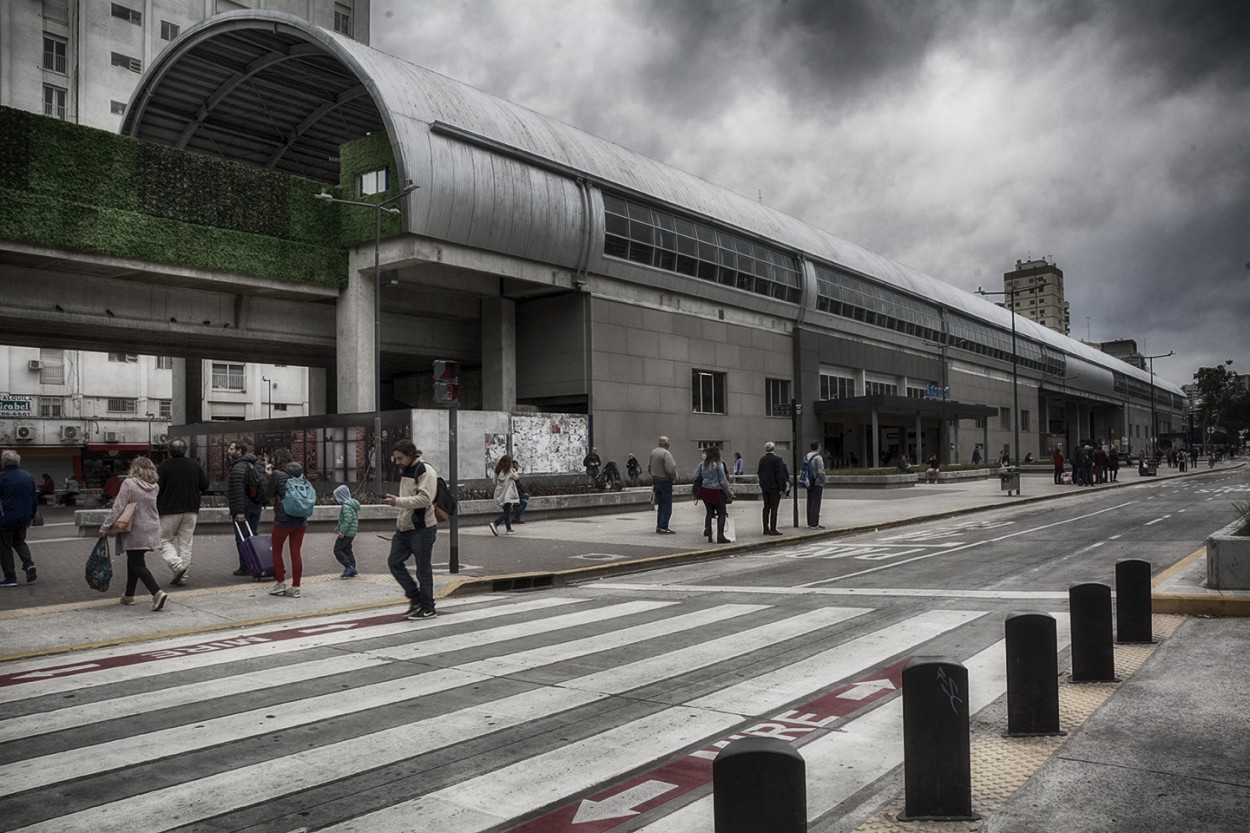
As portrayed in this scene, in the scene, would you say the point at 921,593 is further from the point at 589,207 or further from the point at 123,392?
the point at 123,392

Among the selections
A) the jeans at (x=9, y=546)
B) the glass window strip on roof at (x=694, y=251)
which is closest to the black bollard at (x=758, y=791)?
the jeans at (x=9, y=546)

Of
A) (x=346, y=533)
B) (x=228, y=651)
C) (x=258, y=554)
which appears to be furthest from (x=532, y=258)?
(x=228, y=651)

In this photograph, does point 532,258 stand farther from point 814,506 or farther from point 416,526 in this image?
point 416,526

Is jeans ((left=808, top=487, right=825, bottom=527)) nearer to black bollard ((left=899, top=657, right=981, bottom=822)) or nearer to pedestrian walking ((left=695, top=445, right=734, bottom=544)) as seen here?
pedestrian walking ((left=695, top=445, right=734, bottom=544))

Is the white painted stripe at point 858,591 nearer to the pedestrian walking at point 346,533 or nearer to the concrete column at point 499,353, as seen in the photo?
the pedestrian walking at point 346,533

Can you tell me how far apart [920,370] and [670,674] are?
200ft

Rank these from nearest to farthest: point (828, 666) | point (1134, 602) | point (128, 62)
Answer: point (828, 666) < point (1134, 602) < point (128, 62)

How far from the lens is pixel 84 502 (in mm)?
41062

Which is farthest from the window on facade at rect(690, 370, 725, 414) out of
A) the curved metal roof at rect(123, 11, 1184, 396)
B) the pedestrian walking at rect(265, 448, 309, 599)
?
the pedestrian walking at rect(265, 448, 309, 599)

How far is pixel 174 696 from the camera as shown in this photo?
269 inches

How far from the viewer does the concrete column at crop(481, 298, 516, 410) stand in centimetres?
3766

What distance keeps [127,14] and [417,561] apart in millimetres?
64294

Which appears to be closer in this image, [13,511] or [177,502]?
[177,502]

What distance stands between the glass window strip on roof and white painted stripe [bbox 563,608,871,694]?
96.6ft
